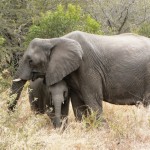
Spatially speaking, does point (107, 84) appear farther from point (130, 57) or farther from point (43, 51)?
point (43, 51)

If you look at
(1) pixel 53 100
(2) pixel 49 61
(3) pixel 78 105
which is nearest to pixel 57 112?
(1) pixel 53 100

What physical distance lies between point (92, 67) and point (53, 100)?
2.53 ft

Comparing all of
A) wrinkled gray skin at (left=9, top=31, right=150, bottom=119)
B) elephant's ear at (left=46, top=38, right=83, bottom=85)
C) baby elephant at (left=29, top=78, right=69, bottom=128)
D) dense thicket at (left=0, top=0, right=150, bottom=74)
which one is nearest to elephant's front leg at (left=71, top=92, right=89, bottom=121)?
wrinkled gray skin at (left=9, top=31, right=150, bottom=119)

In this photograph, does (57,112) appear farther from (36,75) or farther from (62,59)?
(62,59)

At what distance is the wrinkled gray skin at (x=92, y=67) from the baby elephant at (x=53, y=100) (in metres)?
0.14

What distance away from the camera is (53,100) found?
268 inches

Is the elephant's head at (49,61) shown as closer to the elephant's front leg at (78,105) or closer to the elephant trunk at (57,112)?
the elephant trunk at (57,112)

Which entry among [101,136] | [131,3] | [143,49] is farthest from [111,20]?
[101,136]

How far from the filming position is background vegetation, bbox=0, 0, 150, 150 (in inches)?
194

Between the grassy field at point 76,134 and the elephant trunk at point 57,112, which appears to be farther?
the elephant trunk at point 57,112

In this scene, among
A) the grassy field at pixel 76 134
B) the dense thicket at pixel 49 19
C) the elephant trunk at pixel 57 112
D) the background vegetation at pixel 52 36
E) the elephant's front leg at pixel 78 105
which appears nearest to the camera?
the grassy field at pixel 76 134

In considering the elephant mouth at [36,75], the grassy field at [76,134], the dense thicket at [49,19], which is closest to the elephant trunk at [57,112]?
the grassy field at [76,134]

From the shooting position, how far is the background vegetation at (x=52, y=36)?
4.93 meters

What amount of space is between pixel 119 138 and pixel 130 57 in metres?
2.00
